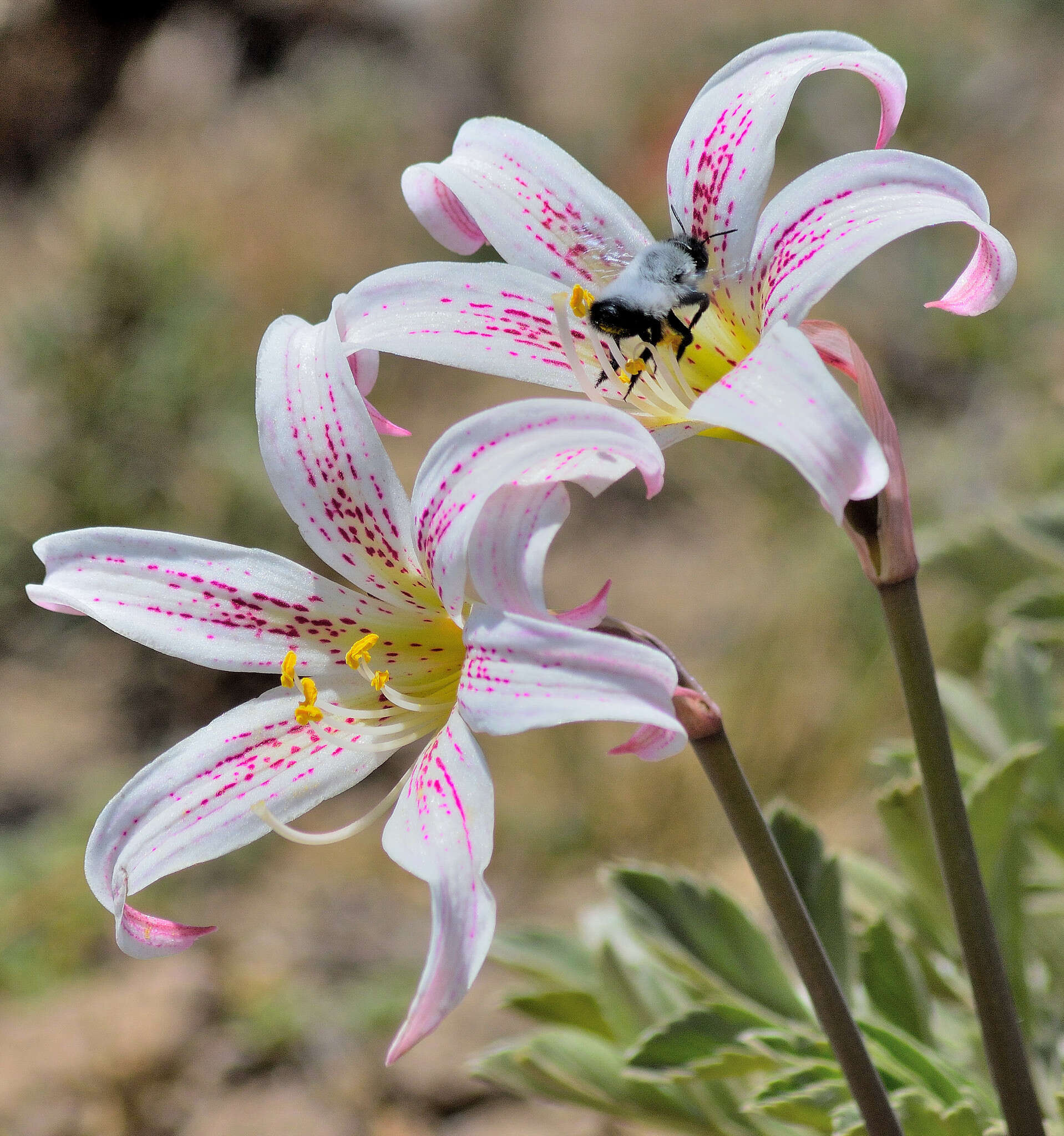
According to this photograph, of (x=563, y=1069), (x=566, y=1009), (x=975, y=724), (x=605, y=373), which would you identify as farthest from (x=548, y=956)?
(x=605, y=373)

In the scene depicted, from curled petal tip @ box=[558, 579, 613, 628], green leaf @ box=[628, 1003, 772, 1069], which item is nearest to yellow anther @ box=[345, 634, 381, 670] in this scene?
curled petal tip @ box=[558, 579, 613, 628]

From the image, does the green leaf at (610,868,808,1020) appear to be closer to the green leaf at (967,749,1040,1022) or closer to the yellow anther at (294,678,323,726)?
the green leaf at (967,749,1040,1022)

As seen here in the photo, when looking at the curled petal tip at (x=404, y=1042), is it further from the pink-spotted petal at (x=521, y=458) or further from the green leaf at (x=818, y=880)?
the green leaf at (x=818, y=880)

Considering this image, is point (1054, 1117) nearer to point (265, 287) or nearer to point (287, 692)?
point (287, 692)

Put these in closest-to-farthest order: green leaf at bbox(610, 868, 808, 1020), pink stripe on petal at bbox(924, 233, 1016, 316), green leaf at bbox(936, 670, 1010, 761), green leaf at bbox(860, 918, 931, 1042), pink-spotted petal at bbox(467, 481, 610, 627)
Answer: pink-spotted petal at bbox(467, 481, 610, 627) → pink stripe on petal at bbox(924, 233, 1016, 316) → green leaf at bbox(860, 918, 931, 1042) → green leaf at bbox(610, 868, 808, 1020) → green leaf at bbox(936, 670, 1010, 761)

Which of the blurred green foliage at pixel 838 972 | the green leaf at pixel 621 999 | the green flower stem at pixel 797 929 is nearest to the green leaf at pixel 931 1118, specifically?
the blurred green foliage at pixel 838 972

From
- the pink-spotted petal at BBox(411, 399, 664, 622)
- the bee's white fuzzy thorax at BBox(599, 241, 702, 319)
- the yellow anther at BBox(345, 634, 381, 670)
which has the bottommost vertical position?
the yellow anther at BBox(345, 634, 381, 670)

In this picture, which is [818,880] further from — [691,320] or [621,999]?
[691,320]
